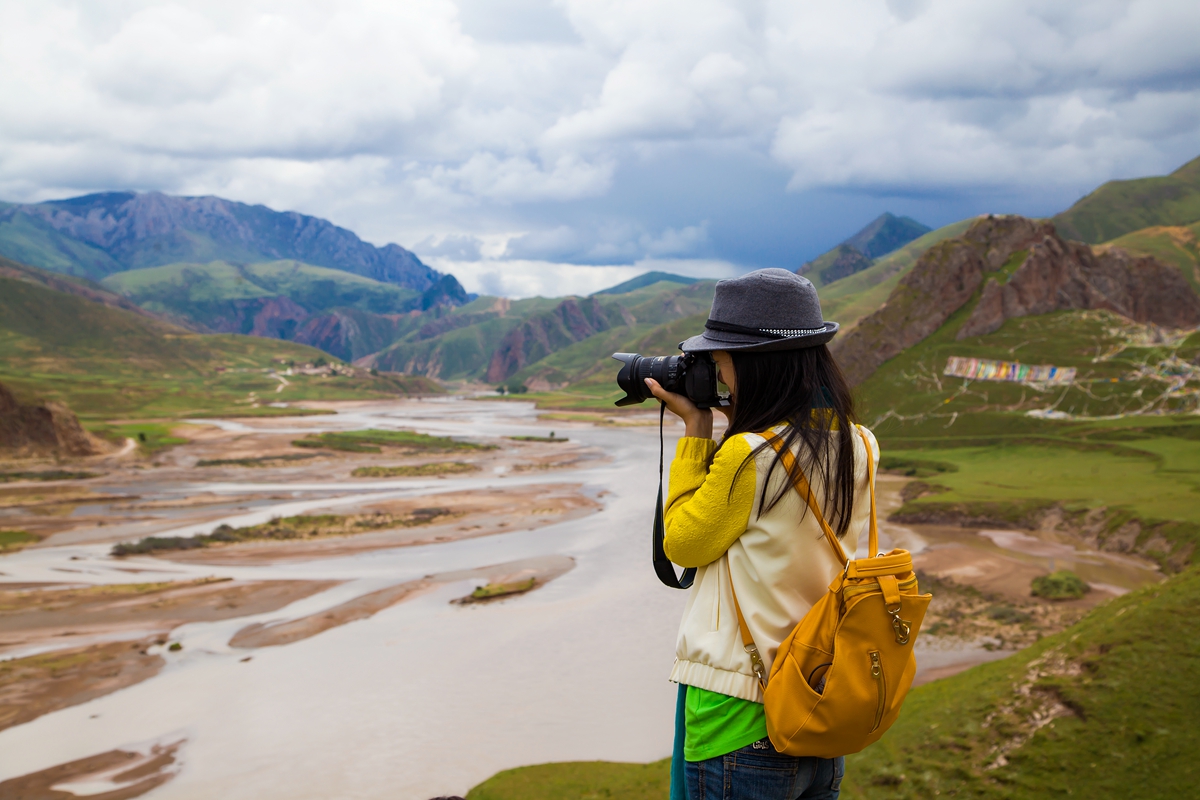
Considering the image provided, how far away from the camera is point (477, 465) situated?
61.0 m

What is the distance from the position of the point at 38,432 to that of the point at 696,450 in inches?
2695

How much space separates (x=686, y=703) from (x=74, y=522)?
143 ft

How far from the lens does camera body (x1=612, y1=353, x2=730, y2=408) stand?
3.05 meters

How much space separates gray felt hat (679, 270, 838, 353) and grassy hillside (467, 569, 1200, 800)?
7693 mm

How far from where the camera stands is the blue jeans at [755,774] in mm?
2666

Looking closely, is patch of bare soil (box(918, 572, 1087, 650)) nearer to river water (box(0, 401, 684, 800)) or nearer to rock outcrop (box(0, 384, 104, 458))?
river water (box(0, 401, 684, 800))

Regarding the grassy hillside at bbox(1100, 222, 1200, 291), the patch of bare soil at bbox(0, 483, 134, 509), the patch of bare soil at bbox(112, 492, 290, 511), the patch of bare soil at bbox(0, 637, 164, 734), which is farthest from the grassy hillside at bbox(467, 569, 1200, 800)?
the grassy hillside at bbox(1100, 222, 1200, 291)

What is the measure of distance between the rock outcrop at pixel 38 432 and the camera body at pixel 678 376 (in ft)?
216

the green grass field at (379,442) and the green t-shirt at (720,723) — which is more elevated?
the green t-shirt at (720,723)

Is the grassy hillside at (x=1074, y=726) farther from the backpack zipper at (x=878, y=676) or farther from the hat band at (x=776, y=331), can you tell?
the hat band at (x=776, y=331)

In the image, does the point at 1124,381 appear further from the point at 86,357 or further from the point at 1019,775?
the point at 86,357

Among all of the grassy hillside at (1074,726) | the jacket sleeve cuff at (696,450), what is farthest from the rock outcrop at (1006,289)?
the jacket sleeve cuff at (696,450)

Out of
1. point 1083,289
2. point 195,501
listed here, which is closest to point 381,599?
point 195,501

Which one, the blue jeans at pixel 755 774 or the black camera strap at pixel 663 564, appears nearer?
the blue jeans at pixel 755 774
